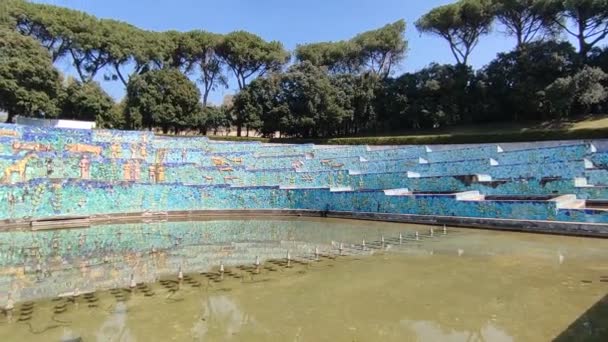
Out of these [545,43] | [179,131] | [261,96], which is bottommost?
[179,131]

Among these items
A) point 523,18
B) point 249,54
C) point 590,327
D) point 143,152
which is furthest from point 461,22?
point 590,327

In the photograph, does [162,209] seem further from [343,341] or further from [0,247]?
[343,341]

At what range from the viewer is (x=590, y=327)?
675 cm

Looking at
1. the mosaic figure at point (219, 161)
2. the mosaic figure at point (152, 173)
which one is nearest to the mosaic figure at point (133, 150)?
the mosaic figure at point (152, 173)

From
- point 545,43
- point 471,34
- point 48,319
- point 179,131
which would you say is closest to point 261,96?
point 179,131

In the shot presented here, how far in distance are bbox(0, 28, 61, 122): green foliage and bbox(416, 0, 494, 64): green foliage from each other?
3615 centimetres

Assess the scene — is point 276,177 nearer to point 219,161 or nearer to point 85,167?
point 219,161

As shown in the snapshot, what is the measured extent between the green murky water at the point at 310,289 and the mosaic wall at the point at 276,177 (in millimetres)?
4614

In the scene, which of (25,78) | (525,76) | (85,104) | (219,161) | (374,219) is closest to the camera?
(374,219)

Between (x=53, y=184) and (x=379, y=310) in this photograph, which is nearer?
(x=379, y=310)

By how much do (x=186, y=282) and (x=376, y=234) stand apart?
9314 mm

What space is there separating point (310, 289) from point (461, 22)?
40.6 metres

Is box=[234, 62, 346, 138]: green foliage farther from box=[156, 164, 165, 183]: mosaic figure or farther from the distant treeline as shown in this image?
box=[156, 164, 165, 183]: mosaic figure

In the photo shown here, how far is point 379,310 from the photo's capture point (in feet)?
27.1
